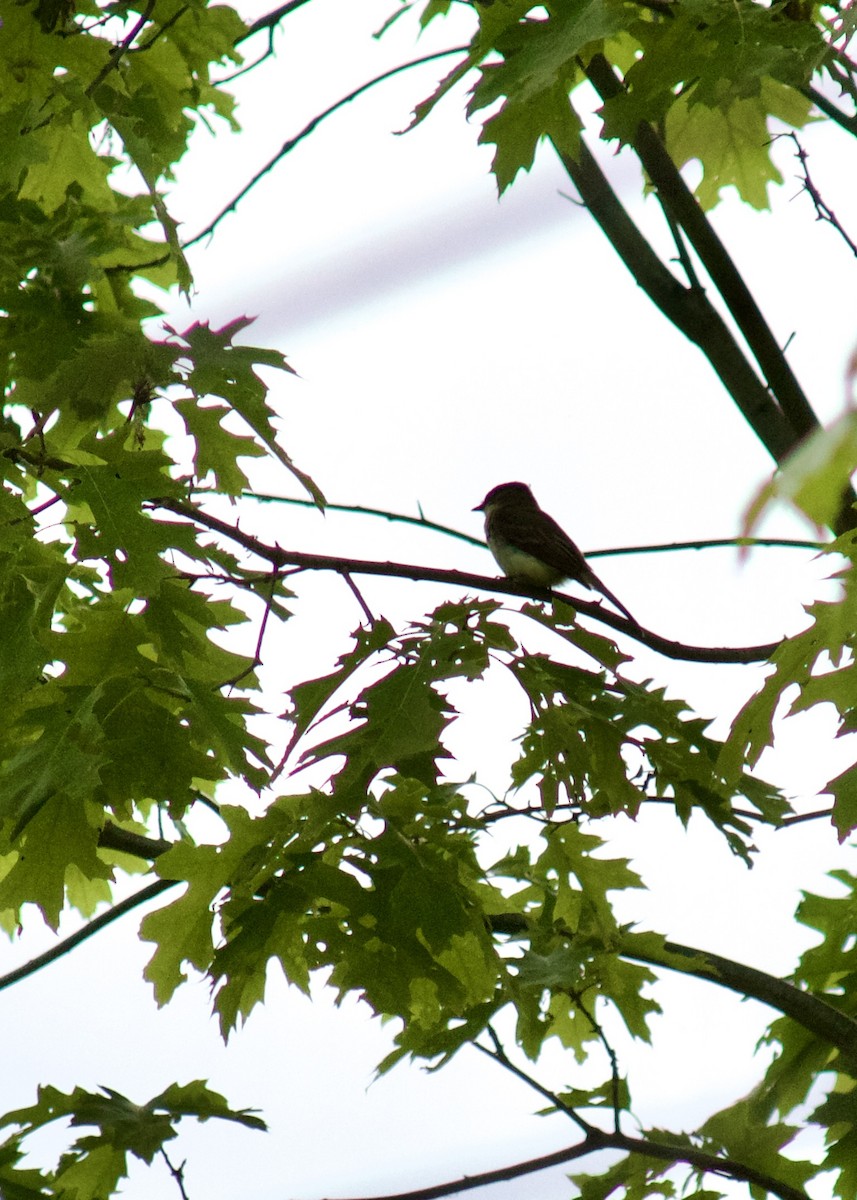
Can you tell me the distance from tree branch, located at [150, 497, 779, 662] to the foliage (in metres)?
0.02

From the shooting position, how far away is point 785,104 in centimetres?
487

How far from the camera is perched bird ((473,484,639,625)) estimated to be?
21.3 ft

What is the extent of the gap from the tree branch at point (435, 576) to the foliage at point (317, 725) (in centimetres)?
2

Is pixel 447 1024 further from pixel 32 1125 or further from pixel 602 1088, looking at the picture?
pixel 32 1125

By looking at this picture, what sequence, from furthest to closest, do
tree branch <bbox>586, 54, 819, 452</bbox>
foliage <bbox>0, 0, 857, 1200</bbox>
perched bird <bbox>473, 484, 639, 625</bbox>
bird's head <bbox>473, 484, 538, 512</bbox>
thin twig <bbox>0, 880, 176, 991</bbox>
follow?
bird's head <bbox>473, 484, 538, 512</bbox>, perched bird <bbox>473, 484, 639, 625</bbox>, tree branch <bbox>586, 54, 819, 452</bbox>, thin twig <bbox>0, 880, 176, 991</bbox>, foliage <bbox>0, 0, 857, 1200</bbox>

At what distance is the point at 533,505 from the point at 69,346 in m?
4.20

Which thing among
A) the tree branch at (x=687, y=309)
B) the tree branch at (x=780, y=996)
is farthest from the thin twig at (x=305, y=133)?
the tree branch at (x=780, y=996)

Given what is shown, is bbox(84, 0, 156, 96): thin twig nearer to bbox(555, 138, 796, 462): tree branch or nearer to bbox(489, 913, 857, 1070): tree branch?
bbox(555, 138, 796, 462): tree branch

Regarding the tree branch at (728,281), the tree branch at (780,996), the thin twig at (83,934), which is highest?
the tree branch at (728,281)

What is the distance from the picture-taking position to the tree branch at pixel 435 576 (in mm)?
3174

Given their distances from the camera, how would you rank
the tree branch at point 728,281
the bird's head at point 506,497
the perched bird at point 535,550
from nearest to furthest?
the tree branch at point 728,281 < the perched bird at point 535,550 < the bird's head at point 506,497

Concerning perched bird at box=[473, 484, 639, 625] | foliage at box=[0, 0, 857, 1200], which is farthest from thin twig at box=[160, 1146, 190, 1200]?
perched bird at box=[473, 484, 639, 625]

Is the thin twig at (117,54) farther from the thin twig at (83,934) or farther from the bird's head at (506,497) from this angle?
the bird's head at (506,497)

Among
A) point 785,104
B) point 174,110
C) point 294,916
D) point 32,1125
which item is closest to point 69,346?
point 174,110
